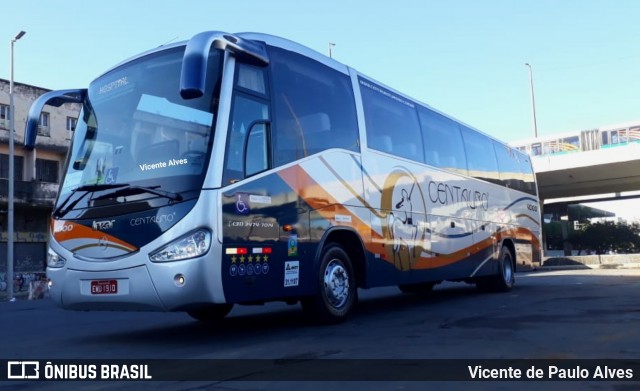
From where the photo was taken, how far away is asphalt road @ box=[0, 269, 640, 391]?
18.8 ft

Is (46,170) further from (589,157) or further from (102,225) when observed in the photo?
(589,157)

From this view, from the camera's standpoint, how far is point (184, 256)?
6.32m

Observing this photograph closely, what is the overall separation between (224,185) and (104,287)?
1.72 meters

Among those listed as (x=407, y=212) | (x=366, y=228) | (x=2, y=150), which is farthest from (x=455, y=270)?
(x=2, y=150)

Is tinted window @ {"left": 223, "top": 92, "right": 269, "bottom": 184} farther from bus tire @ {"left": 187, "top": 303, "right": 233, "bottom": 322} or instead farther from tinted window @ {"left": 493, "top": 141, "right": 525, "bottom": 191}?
tinted window @ {"left": 493, "top": 141, "right": 525, "bottom": 191}

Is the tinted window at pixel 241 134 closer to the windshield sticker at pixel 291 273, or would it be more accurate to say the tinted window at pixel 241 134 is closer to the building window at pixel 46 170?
the windshield sticker at pixel 291 273

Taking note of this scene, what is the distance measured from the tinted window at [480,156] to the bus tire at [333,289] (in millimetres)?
Answer: 5903

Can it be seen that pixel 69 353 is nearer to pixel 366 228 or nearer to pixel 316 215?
pixel 316 215

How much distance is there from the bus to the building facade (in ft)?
80.2

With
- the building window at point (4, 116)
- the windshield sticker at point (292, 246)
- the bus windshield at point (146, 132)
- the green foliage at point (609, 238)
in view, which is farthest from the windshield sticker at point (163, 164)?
the green foliage at point (609, 238)

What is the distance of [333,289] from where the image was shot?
324 inches

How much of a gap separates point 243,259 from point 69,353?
206cm

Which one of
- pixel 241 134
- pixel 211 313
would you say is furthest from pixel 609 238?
pixel 241 134

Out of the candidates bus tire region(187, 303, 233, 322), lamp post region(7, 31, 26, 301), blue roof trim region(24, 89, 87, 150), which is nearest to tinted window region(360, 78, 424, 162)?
bus tire region(187, 303, 233, 322)
